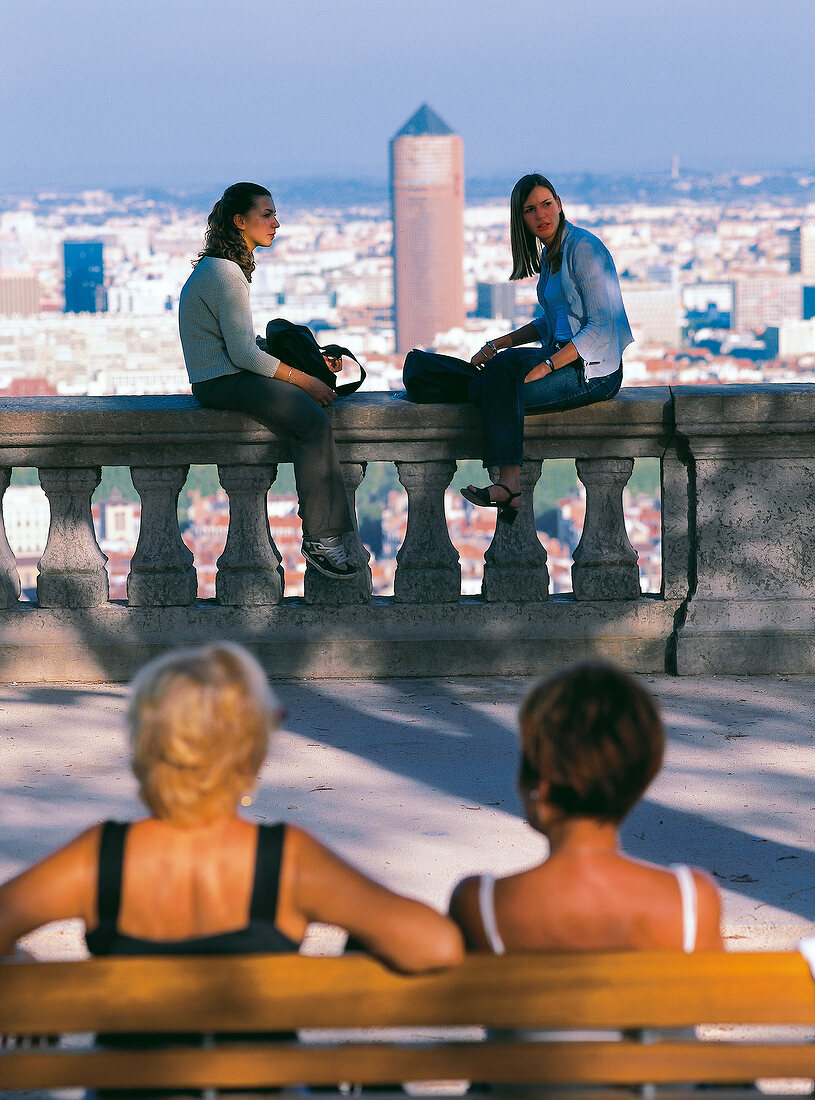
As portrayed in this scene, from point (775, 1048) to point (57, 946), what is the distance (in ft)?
6.09

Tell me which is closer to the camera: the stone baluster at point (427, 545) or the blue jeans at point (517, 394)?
the blue jeans at point (517, 394)

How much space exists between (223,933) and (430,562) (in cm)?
344

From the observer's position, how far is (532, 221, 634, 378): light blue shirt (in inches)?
201

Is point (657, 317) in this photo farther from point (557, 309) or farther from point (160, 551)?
point (160, 551)

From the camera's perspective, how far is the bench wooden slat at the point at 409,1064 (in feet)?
5.70

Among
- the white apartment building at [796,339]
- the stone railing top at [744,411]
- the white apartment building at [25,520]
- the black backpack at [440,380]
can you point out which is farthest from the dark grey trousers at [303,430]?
the white apartment building at [796,339]

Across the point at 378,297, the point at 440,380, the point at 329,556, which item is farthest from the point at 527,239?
the point at 378,297

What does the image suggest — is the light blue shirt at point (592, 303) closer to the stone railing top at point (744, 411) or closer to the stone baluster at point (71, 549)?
the stone railing top at point (744, 411)

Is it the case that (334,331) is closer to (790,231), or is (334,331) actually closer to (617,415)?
(790,231)

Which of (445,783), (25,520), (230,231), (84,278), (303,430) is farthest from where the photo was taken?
(84,278)

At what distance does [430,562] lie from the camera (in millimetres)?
5309

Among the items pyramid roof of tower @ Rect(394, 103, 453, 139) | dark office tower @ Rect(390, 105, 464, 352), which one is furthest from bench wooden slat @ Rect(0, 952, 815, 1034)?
pyramid roof of tower @ Rect(394, 103, 453, 139)

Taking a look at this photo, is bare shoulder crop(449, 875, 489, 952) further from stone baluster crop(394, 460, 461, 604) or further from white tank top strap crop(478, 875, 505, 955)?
stone baluster crop(394, 460, 461, 604)

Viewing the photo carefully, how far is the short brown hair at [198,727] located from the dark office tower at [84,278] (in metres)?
90.0
